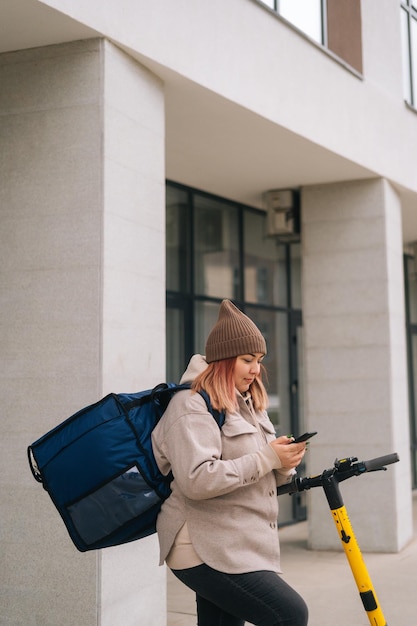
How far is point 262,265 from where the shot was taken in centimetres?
1009

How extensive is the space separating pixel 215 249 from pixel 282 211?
857mm

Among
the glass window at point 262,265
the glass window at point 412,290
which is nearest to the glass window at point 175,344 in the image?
the glass window at point 262,265

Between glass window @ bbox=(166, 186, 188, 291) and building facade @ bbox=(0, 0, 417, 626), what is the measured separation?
0.07ft

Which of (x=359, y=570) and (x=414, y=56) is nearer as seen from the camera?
(x=359, y=570)

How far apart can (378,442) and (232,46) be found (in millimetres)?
4323

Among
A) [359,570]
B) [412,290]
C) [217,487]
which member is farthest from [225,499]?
[412,290]

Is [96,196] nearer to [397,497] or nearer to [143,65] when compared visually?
[143,65]

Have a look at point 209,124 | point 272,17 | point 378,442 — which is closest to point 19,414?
point 209,124

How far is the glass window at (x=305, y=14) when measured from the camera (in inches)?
295

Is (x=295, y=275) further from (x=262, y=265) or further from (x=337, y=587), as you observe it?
(x=337, y=587)

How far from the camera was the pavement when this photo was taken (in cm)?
612

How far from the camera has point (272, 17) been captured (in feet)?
23.2

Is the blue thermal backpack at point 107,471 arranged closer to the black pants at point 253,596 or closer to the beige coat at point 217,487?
the beige coat at point 217,487

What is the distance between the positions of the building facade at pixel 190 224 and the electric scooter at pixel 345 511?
2.17 meters
